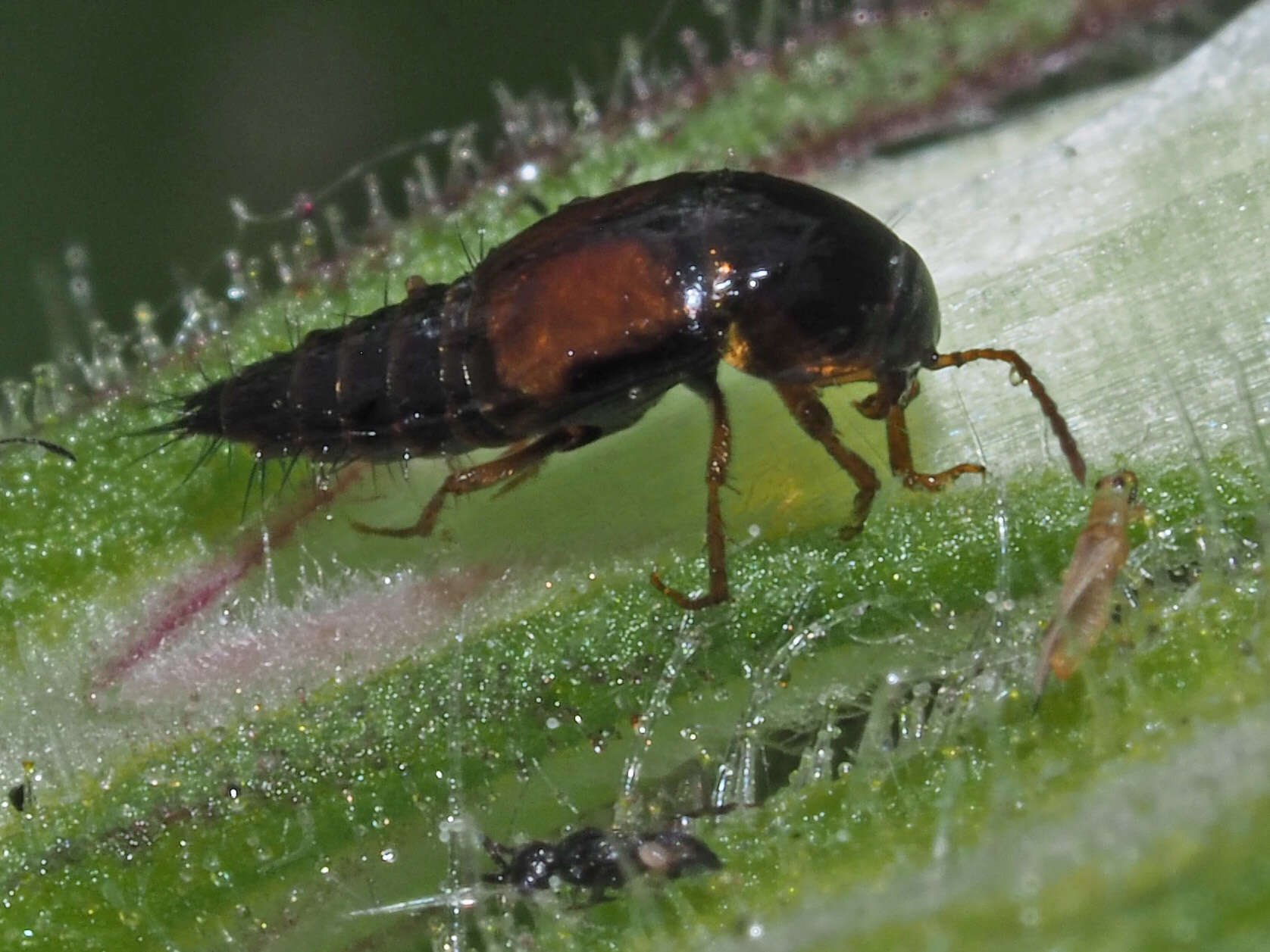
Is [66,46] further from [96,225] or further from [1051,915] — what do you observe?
[1051,915]

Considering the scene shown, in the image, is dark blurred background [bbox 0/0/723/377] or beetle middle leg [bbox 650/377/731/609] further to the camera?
dark blurred background [bbox 0/0/723/377]

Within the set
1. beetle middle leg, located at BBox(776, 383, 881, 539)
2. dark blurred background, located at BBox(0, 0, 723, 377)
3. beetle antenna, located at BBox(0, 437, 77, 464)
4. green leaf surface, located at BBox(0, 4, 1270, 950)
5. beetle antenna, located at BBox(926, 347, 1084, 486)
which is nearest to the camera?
green leaf surface, located at BBox(0, 4, 1270, 950)

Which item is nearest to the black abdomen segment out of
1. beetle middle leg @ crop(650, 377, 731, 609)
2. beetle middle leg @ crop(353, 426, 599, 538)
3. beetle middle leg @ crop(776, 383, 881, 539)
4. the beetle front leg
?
beetle middle leg @ crop(353, 426, 599, 538)

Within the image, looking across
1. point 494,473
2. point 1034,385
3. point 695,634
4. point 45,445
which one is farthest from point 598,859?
point 45,445

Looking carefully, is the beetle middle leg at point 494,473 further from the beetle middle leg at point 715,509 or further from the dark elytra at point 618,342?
the beetle middle leg at point 715,509

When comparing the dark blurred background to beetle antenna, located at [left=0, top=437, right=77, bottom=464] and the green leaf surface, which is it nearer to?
beetle antenna, located at [left=0, top=437, right=77, bottom=464]

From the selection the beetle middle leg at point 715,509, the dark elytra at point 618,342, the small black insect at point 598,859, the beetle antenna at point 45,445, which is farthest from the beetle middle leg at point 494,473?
the small black insect at point 598,859

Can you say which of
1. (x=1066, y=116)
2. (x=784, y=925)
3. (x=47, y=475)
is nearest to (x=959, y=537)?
(x=784, y=925)
